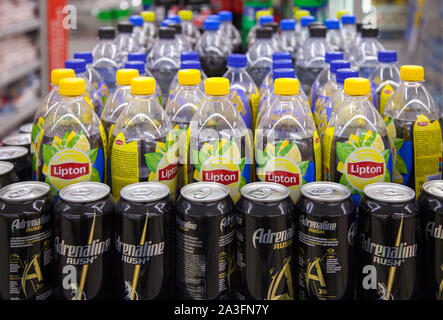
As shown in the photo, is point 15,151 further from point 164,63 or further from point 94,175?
point 164,63

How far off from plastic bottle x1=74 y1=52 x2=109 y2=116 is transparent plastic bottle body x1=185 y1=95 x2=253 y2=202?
56 cm

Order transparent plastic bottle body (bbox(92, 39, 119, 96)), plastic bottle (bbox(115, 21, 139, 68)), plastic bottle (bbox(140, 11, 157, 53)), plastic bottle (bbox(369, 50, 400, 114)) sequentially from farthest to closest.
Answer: plastic bottle (bbox(140, 11, 157, 53)) → plastic bottle (bbox(115, 21, 139, 68)) → transparent plastic bottle body (bbox(92, 39, 119, 96)) → plastic bottle (bbox(369, 50, 400, 114))

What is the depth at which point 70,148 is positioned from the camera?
55.8 inches

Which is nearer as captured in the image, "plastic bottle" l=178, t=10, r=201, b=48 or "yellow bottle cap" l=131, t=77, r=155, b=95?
"yellow bottle cap" l=131, t=77, r=155, b=95

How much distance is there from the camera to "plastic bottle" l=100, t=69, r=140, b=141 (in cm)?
169

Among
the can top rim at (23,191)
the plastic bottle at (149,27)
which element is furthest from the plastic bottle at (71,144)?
the plastic bottle at (149,27)

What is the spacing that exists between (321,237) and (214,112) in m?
0.51

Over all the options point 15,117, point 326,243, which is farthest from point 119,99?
point 15,117

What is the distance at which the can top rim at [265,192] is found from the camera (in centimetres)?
119

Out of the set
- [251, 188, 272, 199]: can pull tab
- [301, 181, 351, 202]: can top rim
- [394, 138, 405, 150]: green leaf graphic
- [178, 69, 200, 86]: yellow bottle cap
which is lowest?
[251, 188, 272, 199]: can pull tab

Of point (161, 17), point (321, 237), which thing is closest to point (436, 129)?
point (321, 237)

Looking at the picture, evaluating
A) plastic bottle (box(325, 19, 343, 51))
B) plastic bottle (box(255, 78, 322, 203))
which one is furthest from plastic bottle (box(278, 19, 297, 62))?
plastic bottle (box(255, 78, 322, 203))

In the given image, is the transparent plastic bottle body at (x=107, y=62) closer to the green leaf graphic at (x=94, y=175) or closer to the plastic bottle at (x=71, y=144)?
the plastic bottle at (x=71, y=144)

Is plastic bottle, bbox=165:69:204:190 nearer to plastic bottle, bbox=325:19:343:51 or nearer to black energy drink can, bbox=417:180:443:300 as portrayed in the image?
black energy drink can, bbox=417:180:443:300
